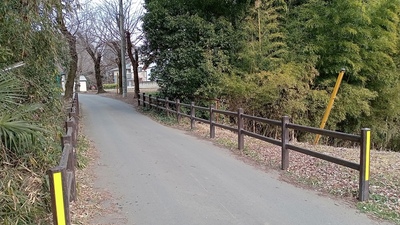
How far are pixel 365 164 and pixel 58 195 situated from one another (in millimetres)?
3827

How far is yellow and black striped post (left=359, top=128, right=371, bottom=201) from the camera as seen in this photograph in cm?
443

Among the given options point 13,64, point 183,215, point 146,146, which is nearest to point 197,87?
point 146,146

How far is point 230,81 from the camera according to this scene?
42.8ft

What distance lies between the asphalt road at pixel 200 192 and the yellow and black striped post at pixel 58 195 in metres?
1.05

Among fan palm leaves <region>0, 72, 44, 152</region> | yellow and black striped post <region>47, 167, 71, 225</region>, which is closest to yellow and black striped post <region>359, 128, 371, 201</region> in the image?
yellow and black striped post <region>47, 167, 71, 225</region>

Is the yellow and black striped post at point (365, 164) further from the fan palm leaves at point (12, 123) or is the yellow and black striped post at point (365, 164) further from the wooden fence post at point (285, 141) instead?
the fan palm leaves at point (12, 123)

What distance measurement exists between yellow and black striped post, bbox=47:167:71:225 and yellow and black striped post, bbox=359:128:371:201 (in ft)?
12.3

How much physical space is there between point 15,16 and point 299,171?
5.39 metres

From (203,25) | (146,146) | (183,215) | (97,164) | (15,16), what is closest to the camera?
(183,215)

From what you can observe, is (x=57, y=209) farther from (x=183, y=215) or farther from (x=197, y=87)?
(x=197, y=87)

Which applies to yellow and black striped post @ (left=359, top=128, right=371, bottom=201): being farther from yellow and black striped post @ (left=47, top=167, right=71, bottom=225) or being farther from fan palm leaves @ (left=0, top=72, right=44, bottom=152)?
fan palm leaves @ (left=0, top=72, right=44, bottom=152)

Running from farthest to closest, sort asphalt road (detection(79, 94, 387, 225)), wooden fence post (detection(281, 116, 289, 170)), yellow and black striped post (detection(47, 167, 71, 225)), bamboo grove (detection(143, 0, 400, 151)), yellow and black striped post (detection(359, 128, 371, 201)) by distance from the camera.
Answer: bamboo grove (detection(143, 0, 400, 151)) → wooden fence post (detection(281, 116, 289, 170)) → yellow and black striped post (detection(359, 128, 371, 201)) → asphalt road (detection(79, 94, 387, 225)) → yellow and black striped post (detection(47, 167, 71, 225))

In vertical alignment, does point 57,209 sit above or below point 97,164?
above

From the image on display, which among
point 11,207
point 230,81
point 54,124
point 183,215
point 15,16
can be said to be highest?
point 15,16
